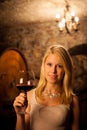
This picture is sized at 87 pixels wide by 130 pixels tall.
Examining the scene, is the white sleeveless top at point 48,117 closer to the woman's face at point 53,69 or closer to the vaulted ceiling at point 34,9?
the woman's face at point 53,69

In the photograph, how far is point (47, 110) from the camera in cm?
242

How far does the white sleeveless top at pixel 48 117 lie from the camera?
2.35 m

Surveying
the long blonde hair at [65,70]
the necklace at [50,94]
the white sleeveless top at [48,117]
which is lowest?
the white sleeveless top at [48,117]

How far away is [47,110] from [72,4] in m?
3.44

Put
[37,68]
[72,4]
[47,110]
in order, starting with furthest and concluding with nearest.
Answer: [37,68], [72,4], [47,110]

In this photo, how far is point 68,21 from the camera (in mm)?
5266

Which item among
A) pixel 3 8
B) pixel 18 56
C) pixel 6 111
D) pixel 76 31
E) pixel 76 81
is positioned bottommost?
pixel 6 111

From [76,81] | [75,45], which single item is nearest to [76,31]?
[75,45]

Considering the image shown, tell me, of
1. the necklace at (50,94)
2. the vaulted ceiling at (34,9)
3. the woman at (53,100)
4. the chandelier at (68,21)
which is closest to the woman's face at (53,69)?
the woman at (53,100)

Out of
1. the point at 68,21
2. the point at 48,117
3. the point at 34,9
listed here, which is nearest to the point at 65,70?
the point at 48,117

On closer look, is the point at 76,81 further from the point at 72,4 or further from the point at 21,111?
the point at 21,111

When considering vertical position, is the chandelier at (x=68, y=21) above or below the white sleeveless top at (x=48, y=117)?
above

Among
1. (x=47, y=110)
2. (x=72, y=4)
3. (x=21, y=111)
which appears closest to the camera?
(x=21, y=111)

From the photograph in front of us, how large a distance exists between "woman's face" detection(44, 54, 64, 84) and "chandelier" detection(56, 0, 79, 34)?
294 cm
